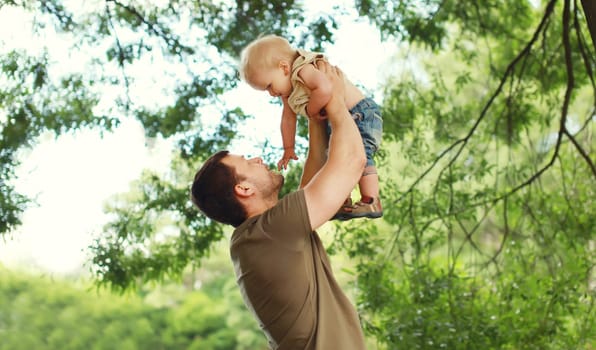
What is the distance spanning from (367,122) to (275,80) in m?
0.25

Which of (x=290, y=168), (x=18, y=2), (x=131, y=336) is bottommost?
(x=290, y=168)

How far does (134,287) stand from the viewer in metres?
5.29

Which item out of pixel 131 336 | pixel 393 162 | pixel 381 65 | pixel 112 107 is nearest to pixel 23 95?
pixel 112 107

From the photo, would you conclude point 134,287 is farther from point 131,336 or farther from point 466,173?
point 131,336

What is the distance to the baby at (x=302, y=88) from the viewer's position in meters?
2.28

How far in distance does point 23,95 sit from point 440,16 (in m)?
2.52

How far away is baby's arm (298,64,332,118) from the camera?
2.21m

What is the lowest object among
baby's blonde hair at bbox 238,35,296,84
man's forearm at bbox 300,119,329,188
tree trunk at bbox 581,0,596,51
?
man's forearm at bbox 300,119,329,188

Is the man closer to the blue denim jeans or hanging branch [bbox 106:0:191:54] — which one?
the blue denim jeans

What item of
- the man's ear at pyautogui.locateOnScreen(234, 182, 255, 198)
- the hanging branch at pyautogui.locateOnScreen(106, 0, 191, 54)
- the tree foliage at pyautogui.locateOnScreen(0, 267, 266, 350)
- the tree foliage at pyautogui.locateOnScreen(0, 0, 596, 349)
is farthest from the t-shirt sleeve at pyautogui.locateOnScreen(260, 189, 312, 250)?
the tree foliage at pyautogui.locateOnScreen(0, 267, 266, 350)

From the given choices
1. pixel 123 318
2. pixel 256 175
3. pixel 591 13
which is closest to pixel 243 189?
pixel 256 175

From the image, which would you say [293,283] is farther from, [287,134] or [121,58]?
[121,58]

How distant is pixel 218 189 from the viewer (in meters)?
2.27

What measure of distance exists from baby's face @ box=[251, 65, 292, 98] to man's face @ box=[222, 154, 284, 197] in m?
0.19
